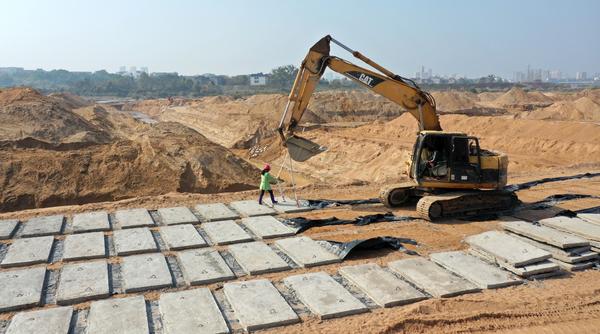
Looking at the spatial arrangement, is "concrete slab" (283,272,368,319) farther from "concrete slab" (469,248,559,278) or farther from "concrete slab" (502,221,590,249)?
"concrete slab" (502,221,590,249)

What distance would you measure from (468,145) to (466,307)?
5249 millimetres

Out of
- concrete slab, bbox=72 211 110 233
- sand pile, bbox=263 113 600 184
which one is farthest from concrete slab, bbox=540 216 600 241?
sand pile, bbox=263 113 600 184

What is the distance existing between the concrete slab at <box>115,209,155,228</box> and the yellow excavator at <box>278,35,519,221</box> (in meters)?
3.60

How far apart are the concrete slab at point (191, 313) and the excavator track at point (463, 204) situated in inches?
228

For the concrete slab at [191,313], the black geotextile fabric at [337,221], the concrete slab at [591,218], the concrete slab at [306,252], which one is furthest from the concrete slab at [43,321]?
the concrete slab at [591,218]

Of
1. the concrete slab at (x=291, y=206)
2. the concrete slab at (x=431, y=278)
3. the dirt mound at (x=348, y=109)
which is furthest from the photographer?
the dirt mound at (x=348, y=109)

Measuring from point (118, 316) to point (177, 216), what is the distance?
197 inches

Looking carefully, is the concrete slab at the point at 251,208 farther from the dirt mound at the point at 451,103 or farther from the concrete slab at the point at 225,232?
the dirt mound at the point at 451,103

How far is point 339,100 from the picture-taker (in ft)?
149

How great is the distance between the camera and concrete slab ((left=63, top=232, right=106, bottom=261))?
342 inches

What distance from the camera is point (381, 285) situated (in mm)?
7422

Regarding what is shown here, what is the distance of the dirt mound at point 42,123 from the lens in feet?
79.3

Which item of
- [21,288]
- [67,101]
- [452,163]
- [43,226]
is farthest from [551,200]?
[67,101]

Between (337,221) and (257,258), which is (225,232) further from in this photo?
(337,221)
